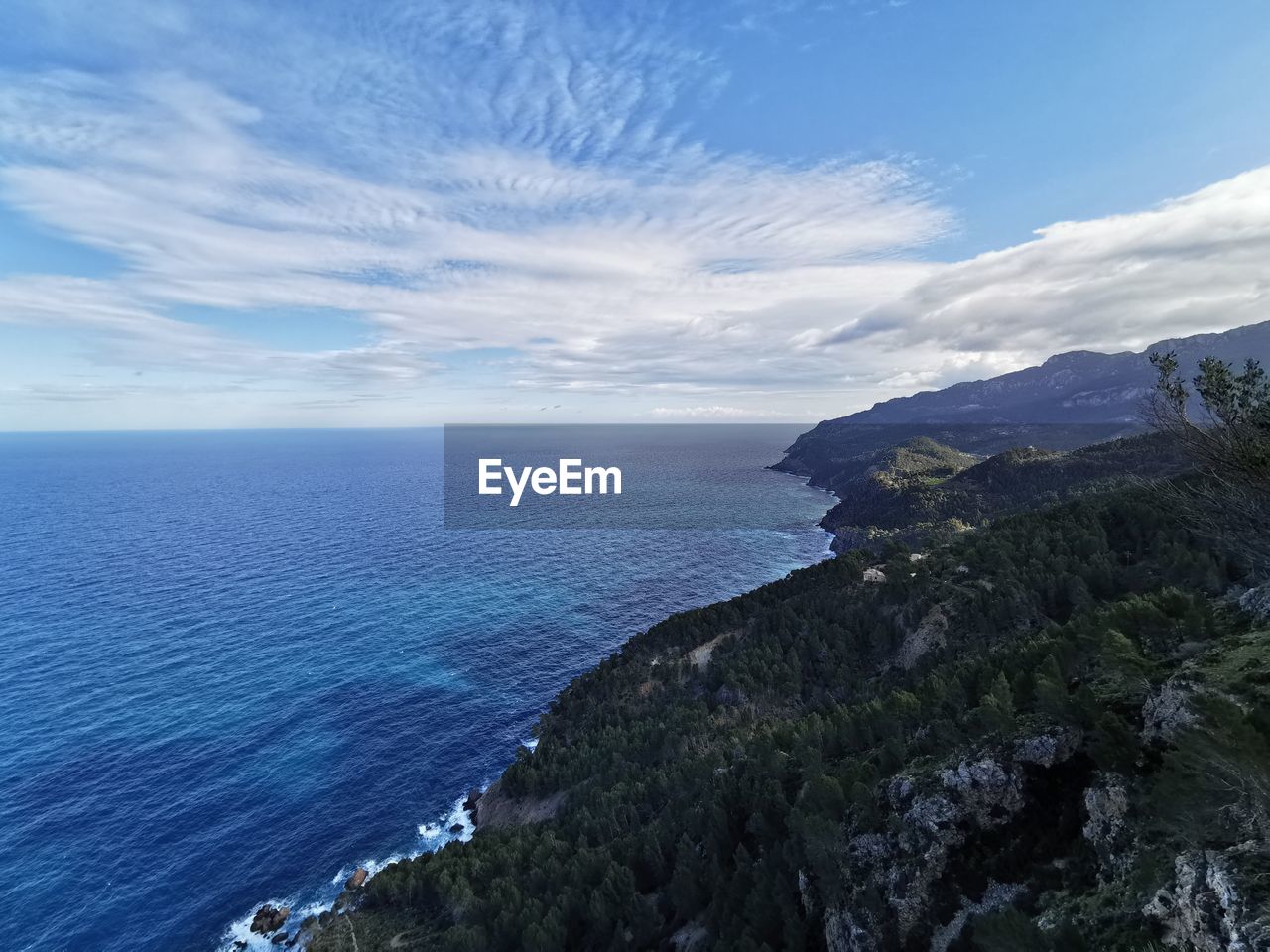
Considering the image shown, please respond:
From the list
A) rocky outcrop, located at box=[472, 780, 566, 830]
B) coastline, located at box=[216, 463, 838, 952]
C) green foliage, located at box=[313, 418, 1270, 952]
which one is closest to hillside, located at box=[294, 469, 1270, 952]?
green foliage, located at box=[313, 418, 1270, 952]

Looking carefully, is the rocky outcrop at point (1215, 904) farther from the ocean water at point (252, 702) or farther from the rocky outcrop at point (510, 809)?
the ocean water at point (252, 702)

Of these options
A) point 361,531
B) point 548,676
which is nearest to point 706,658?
point 548,676

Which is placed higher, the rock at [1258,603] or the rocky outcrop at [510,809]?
the rock at [1258,603]

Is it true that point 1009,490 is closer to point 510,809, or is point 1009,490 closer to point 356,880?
point 510,809

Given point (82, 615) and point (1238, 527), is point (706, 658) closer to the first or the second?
point (1238, 527)

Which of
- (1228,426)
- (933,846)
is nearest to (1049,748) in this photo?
(933,846)

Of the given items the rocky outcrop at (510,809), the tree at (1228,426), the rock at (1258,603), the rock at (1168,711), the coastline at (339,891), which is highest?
the tree at (1228,426)

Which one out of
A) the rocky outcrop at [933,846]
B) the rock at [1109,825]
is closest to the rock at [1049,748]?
the rocky outcrop at [933,846]
